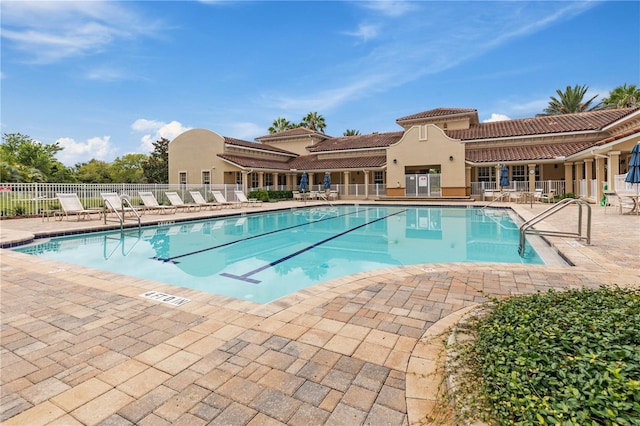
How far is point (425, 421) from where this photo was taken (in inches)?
76.9

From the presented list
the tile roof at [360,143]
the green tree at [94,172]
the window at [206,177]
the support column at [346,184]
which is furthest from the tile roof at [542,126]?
the green tree at [94,172]

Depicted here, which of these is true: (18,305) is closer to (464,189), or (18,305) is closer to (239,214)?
(239,214)

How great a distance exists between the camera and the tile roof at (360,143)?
29297mm

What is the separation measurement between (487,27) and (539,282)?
13.5 metres

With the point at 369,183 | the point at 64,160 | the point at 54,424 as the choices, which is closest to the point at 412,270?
the point at 54,424

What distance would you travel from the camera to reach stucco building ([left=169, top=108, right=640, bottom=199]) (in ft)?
73.5

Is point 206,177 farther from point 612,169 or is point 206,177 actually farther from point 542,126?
point 542,126

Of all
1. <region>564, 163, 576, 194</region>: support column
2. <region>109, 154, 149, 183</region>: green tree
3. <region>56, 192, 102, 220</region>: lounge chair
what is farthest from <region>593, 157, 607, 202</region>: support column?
<region>109, 154, 149, 183</region>: green tree

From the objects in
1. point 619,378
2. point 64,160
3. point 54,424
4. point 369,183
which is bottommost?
point 54,424

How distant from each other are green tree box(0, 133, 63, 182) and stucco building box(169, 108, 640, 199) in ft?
40.0

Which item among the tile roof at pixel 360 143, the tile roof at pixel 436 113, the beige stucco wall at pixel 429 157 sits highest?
the tile roof at pixel 436 113

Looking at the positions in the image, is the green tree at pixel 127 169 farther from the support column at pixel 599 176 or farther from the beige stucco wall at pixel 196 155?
the support column at pixel 599 176

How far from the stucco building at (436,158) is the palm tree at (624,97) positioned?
16602mm

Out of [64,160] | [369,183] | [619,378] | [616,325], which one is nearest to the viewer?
[619,378]
